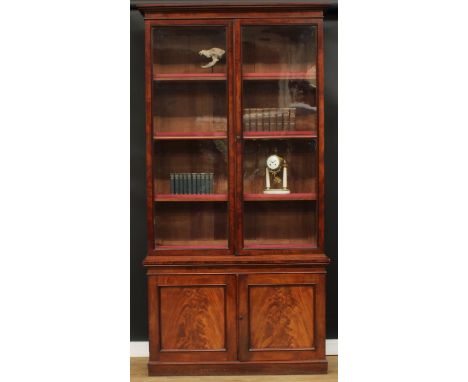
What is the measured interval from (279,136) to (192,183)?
67 cm

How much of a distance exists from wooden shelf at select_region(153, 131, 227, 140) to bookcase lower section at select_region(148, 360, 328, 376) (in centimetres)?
149

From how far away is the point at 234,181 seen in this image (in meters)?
3.21

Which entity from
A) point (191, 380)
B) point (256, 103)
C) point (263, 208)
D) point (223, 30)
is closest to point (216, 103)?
point (256, 103)

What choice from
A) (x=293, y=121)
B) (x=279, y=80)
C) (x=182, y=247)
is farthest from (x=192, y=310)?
(x=279, y=80)

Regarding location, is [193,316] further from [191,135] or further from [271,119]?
[271,119]

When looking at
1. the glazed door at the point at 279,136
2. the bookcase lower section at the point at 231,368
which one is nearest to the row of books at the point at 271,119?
the glazed door at the point at 279,136

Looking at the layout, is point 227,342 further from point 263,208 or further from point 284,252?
point 263,208

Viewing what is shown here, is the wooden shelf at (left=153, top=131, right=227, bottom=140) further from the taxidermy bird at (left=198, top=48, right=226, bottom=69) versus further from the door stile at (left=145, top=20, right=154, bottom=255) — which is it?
the taxidermy bird at (left=198, top=48, right=226, bottom=69)

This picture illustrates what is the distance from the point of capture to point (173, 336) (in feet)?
10.4

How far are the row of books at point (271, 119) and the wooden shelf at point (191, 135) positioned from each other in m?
0.20

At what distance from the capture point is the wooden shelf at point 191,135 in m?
3.24

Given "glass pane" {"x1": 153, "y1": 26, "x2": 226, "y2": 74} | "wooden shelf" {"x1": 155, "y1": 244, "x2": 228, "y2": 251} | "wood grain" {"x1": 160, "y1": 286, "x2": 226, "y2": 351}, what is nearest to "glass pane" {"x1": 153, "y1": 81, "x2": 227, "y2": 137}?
"glass pane" {"x1": 153, "y1": 26, "x2": 226, "y2": 74}

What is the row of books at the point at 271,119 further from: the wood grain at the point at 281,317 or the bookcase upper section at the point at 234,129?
the wood grain at the point at 281,317

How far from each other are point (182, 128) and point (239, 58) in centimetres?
62
